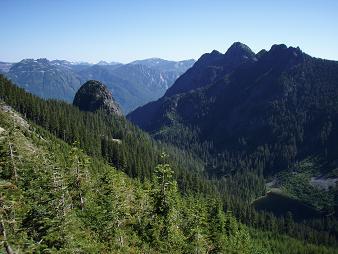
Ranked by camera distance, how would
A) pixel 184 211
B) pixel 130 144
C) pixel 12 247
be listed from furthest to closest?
pixel 130 144, pixel 184 211, pixel 12 247

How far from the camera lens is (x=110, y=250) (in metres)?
51.9

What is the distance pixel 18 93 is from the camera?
15675cm

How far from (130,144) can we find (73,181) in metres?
138

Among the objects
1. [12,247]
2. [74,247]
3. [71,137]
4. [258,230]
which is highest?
[12,247]

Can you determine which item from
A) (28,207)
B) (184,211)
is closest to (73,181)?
(28,207)

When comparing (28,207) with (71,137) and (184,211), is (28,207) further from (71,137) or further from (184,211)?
(71,137)

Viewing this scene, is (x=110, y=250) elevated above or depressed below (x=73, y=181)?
below

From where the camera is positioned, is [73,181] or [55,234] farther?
[73,181]

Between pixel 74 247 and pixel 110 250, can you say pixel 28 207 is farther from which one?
pixel 110 250

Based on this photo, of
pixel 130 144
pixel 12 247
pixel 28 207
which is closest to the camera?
pixel 12 247

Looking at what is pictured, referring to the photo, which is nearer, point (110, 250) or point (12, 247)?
point (12, 247)

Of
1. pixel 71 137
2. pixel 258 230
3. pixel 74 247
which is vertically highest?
pixel 74 247

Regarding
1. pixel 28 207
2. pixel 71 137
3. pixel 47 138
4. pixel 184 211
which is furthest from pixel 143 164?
pixel 28 207

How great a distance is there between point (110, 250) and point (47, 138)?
3215 inches
